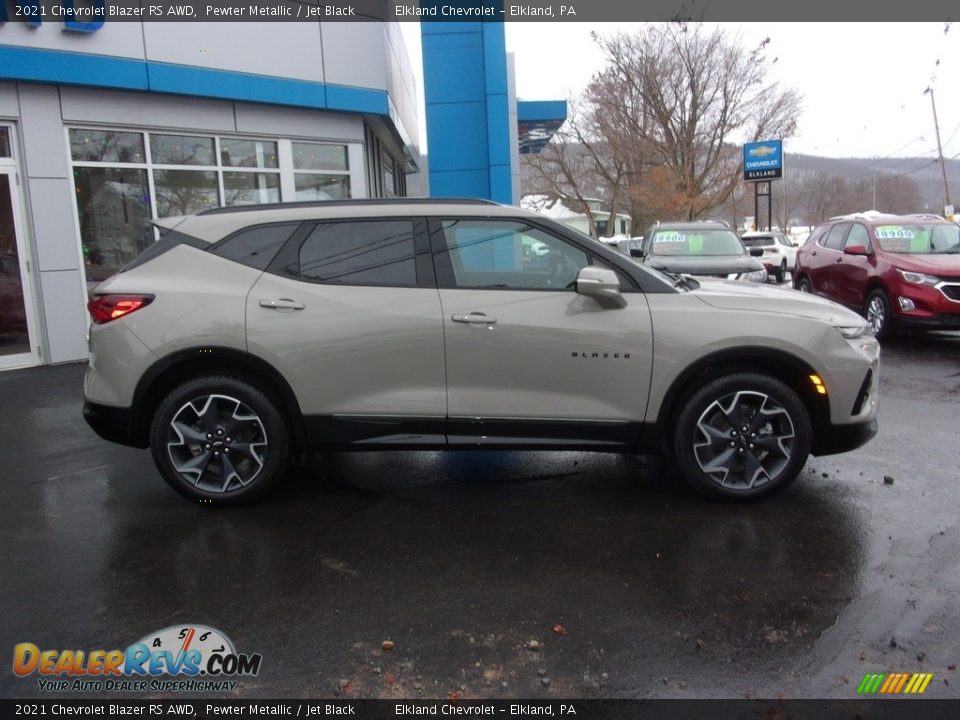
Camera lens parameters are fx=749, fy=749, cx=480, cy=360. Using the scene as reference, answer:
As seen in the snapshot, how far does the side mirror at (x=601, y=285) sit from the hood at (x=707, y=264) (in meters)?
6.61

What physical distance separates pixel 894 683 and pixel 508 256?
9.34 feet

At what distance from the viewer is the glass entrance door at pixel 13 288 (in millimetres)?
9016

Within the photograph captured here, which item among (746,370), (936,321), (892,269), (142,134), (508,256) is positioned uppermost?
(142,134)

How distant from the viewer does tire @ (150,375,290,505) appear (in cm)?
438

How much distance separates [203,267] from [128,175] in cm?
665

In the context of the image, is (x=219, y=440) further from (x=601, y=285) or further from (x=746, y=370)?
(x=746, y=370)

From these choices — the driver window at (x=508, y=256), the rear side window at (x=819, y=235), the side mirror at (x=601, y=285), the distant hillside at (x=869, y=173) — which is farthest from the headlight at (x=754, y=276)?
the distant hillside at (x=869, y=173)

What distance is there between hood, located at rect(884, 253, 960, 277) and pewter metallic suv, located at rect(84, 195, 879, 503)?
19.2 feet

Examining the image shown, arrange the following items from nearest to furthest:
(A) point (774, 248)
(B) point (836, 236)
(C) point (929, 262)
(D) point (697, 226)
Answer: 1. (C) point (929, 262)
2. (B) point (836, 236)
3. (D) point (697, 226)
4. (A) point (774, 248)

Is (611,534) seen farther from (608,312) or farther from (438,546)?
(608,312)

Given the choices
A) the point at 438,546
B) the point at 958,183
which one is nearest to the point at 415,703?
the point at 438,546

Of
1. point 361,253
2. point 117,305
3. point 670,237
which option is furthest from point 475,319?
point 670,237

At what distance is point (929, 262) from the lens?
941cm

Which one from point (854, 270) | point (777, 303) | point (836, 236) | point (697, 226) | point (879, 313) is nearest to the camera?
point (777, 303)
